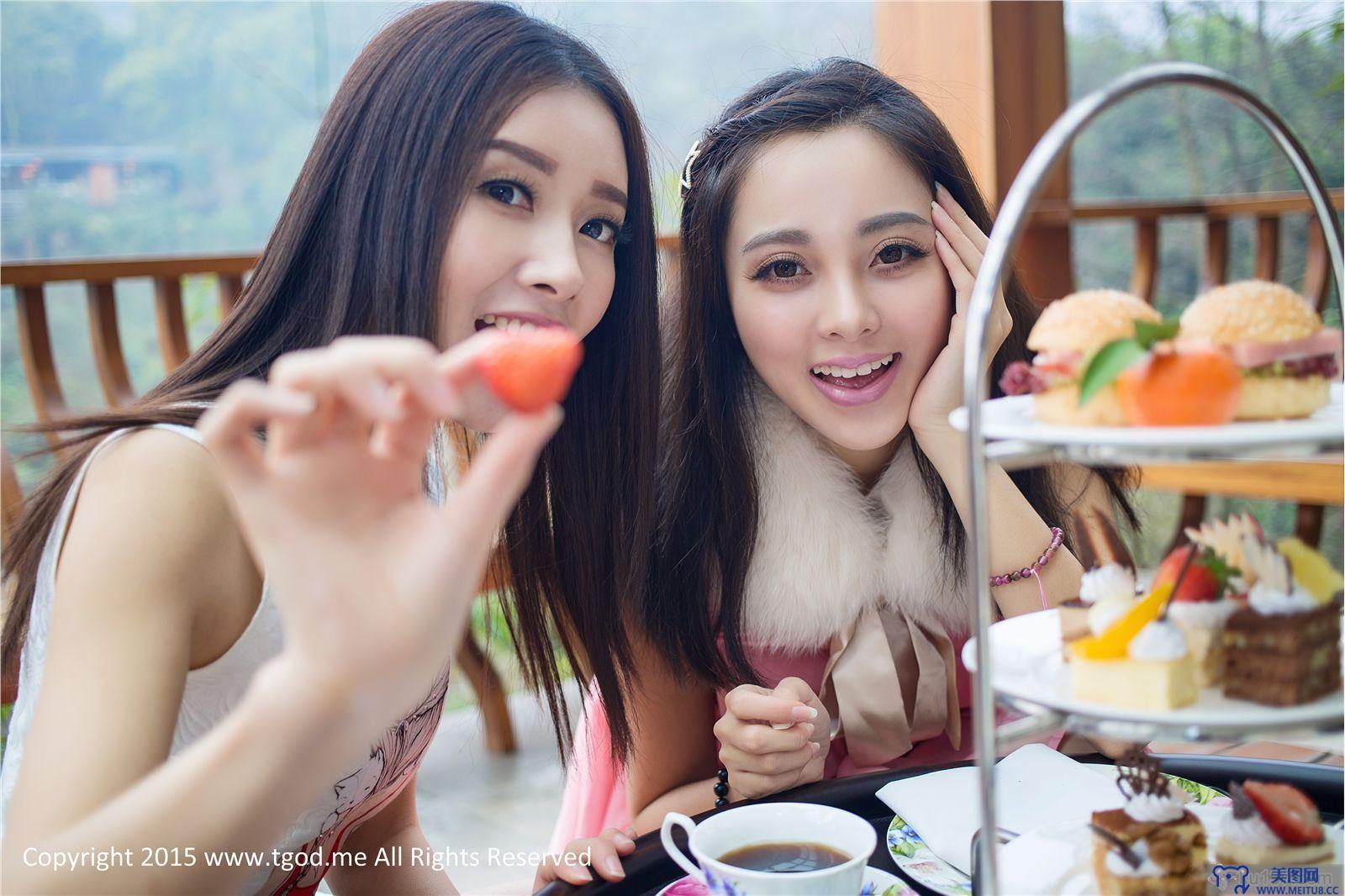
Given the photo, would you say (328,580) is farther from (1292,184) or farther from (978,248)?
(1292,184)

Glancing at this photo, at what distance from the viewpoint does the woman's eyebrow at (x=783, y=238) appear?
168 centimetres

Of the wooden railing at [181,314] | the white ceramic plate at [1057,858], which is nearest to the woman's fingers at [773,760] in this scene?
the white ceramic plate at [1057,858]

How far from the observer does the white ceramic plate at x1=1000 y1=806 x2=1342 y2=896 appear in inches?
38.9

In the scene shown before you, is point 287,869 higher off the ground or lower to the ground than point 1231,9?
lower

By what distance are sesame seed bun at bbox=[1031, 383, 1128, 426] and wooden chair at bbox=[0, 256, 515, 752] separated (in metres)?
2.24

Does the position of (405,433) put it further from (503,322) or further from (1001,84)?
(1001,84)

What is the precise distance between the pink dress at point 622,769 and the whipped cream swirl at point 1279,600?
2.97 ft

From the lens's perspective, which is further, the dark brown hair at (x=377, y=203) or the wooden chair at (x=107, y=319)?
the wooden chair at (x=107, y=319)

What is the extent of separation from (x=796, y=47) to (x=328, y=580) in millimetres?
4894

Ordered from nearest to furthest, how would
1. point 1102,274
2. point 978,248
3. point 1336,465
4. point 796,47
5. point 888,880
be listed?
point 888,880, point 978,248, point 1336,465, point 1102,274, point 796,47

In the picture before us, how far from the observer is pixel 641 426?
1.65 meters

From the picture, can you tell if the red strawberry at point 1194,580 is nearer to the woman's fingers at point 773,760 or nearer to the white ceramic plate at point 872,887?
the white ceramic plate at point 872,887

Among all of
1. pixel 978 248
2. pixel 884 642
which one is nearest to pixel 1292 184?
pixel 978 248

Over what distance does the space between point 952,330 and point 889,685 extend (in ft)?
1.87
